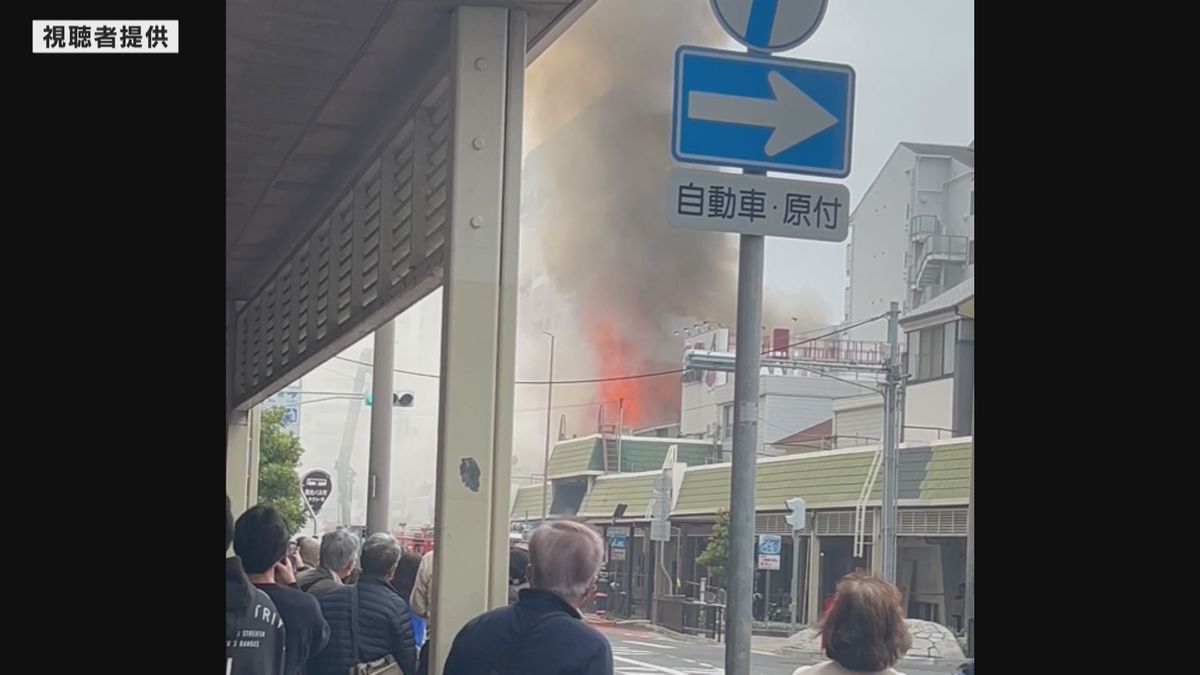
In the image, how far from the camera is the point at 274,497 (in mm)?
20062

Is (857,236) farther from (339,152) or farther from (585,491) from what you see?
(339,152)

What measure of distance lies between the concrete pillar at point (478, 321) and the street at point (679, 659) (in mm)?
13254

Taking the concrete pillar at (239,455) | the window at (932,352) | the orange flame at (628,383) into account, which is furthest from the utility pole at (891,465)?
the concrete pillar at (239,455)

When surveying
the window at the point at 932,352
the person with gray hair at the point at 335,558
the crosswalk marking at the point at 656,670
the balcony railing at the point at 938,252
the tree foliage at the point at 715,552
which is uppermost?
the balcony railing at the point at 938,252

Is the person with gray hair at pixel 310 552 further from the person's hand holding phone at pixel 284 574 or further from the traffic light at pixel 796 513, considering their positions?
the traffic light at pixel 796 513

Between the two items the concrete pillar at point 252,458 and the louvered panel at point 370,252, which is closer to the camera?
the louvered panel at point 370,252

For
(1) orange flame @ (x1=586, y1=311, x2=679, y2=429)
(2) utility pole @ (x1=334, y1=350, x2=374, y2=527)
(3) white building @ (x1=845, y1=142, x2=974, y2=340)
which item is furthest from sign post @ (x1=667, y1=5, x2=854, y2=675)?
(3) white building @ (x1=845, y1=142, x2=974, y2=340)

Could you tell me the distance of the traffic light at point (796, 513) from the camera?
2653cm

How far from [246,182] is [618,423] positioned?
30122 millimetres

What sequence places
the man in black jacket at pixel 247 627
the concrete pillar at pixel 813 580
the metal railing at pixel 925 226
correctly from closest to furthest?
the man in black jacket at pixel 247 627 < the concrete pillar at pixel 813 580 < the metal railing at pixel 925 226

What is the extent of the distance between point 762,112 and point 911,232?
3418 centimetres

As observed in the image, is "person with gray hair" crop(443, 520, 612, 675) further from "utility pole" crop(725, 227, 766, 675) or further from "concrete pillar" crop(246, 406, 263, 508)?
"concrete pillar" crop(246, 406, 263, 508)

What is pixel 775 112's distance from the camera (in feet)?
8.94

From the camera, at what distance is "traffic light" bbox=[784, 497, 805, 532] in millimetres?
26531
